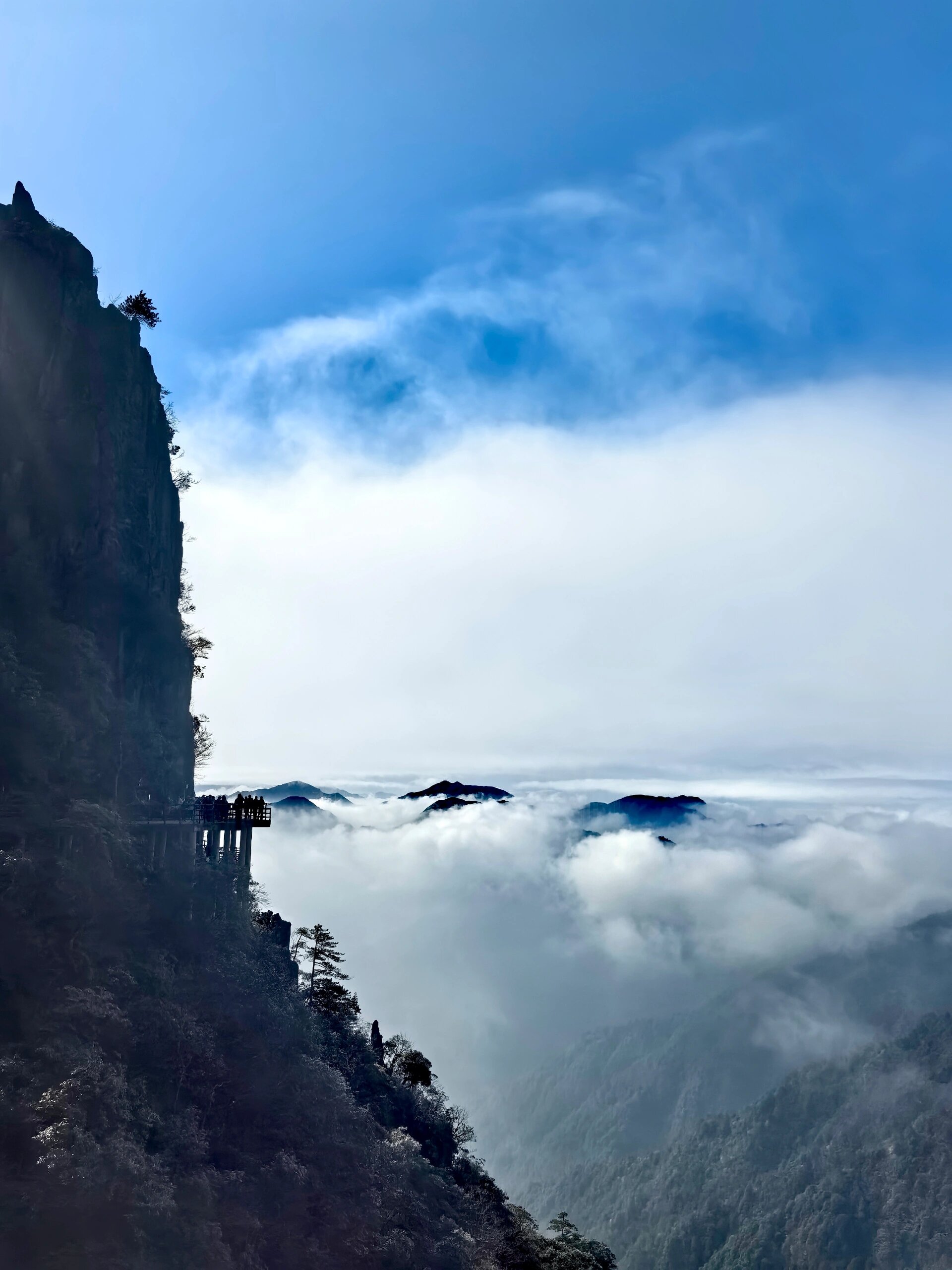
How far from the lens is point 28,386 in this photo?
62.5m

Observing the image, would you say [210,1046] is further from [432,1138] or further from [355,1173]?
[432,1138]

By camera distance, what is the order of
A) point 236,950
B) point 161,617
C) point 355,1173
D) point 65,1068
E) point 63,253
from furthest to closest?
point 161,617
point 63,253
point 236,950
point 355,1173
point 65,1068

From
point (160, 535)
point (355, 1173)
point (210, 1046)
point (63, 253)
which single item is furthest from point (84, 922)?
point (63, 253)

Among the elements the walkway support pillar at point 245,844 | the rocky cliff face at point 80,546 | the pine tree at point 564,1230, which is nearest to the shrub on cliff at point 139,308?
the rocky cliff face at point 80,546

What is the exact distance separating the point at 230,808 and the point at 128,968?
2433cm

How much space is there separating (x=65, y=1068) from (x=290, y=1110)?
1494cm

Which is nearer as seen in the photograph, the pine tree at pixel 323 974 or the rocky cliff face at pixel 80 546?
the rocky cliff face at pixel 80 546

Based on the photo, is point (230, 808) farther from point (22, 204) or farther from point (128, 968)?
point (22, 204)

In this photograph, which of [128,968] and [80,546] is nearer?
[128,968]

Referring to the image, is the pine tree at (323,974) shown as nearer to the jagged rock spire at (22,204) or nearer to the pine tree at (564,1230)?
the pine tree at (564,1230)

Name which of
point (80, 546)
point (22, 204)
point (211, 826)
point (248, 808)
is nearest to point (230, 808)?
point (248, 808)

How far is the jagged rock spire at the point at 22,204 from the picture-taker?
64.5 m

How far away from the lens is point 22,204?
6494 centimetres

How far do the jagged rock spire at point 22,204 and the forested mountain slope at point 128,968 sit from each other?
22 centimetres
